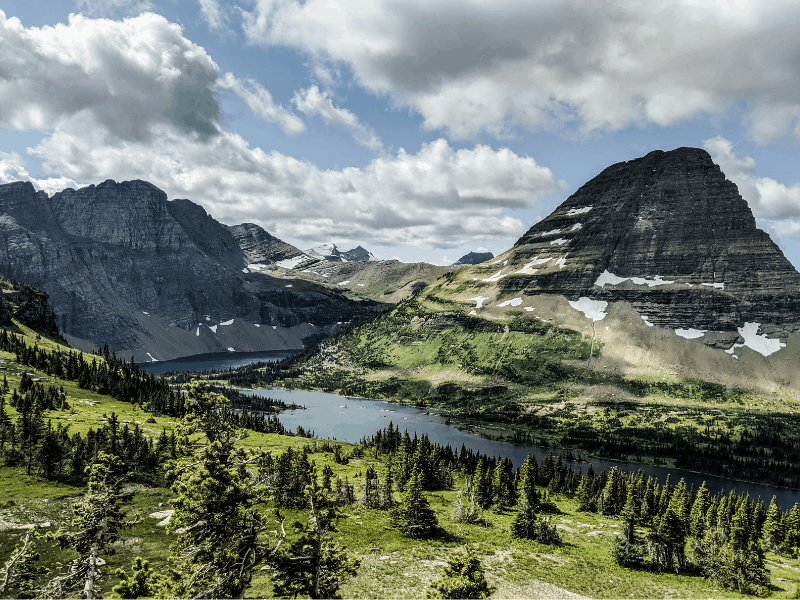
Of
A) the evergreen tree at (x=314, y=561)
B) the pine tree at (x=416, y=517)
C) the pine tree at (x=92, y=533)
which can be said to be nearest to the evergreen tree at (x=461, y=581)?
the evergreen tree at (x=314, y=561)

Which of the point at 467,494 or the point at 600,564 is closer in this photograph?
the point at 600,564

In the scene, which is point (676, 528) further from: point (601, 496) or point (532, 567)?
point (601, 496)

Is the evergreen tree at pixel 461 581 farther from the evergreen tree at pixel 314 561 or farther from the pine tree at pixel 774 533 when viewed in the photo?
the pine tree at pixel 774 533

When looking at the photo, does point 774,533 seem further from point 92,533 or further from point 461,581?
point 92,533

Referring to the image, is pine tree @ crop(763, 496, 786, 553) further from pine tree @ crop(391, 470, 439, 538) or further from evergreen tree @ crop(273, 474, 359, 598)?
evergreen tree @ crop(273, 474, 359, 598)

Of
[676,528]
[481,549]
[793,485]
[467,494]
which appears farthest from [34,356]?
[793,485]

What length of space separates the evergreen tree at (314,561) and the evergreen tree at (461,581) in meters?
11.6

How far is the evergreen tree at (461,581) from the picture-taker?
114 ft

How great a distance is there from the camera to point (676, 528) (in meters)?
68.3

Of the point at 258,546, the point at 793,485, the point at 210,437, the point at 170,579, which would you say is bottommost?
the point at 793,485

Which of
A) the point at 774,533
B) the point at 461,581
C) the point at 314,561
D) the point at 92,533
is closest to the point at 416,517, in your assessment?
the point at 461,581

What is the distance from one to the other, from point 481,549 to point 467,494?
3963 centimetres

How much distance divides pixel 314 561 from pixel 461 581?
49.9 feet

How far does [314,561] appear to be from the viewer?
26375 mm
